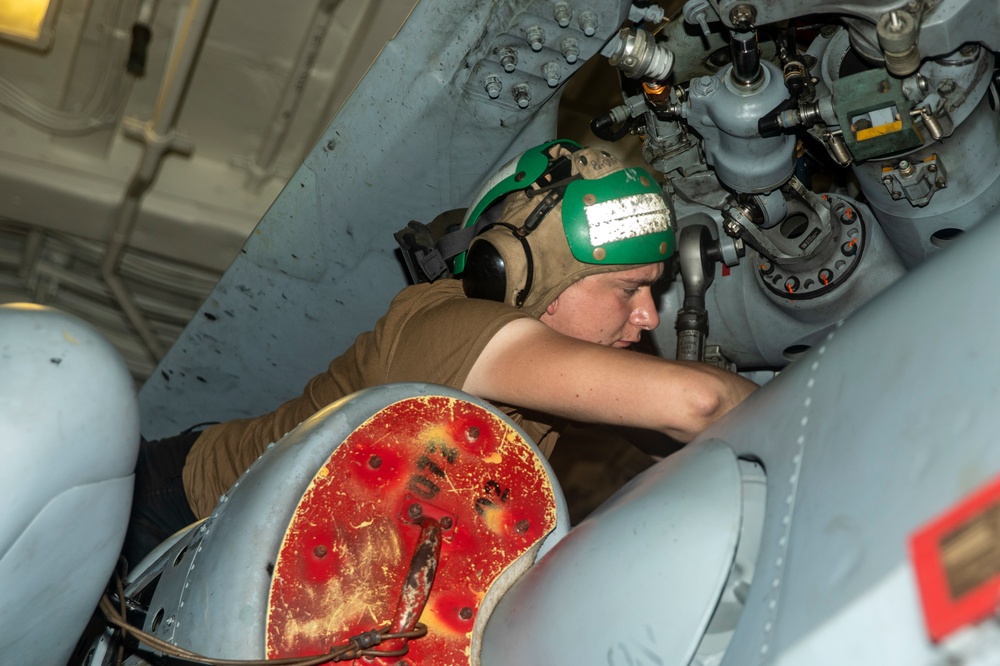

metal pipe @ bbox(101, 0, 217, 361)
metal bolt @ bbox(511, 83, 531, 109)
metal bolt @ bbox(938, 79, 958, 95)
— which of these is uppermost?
metal bolt @ bbox(938, 79, 958, 95)

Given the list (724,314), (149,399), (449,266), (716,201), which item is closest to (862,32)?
(716,201)

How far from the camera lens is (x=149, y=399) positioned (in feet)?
9.16

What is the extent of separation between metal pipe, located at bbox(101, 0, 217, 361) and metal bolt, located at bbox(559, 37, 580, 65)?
2.15 metres

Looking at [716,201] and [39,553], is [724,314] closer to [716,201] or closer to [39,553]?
[716,201]

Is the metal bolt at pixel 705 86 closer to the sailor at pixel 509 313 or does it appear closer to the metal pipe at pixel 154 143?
the sailor at pixel 509 313

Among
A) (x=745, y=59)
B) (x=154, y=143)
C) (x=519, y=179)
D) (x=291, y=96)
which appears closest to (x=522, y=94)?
(x=519, y=179)

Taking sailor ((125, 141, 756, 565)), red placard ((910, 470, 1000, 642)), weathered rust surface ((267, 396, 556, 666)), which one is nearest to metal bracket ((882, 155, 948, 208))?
sailor ((125, 141, 756, 565))

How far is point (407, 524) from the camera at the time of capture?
4.60ft

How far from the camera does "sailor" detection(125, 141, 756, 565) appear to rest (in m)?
1.79

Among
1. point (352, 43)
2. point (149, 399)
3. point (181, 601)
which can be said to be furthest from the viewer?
point (352, 43)

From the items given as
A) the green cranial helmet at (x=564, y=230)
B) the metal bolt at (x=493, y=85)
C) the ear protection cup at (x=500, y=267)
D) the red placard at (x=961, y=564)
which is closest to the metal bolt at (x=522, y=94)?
the metal bolt at (x=493, y=85)

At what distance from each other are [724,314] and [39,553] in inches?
68.4

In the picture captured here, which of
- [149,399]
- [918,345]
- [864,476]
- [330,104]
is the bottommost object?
[149,399]

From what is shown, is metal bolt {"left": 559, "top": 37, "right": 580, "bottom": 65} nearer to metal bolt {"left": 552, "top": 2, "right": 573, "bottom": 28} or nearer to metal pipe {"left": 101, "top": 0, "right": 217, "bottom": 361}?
metal bolt {"left": 552, "top": 2, "right": 573, "bottom": 28}
